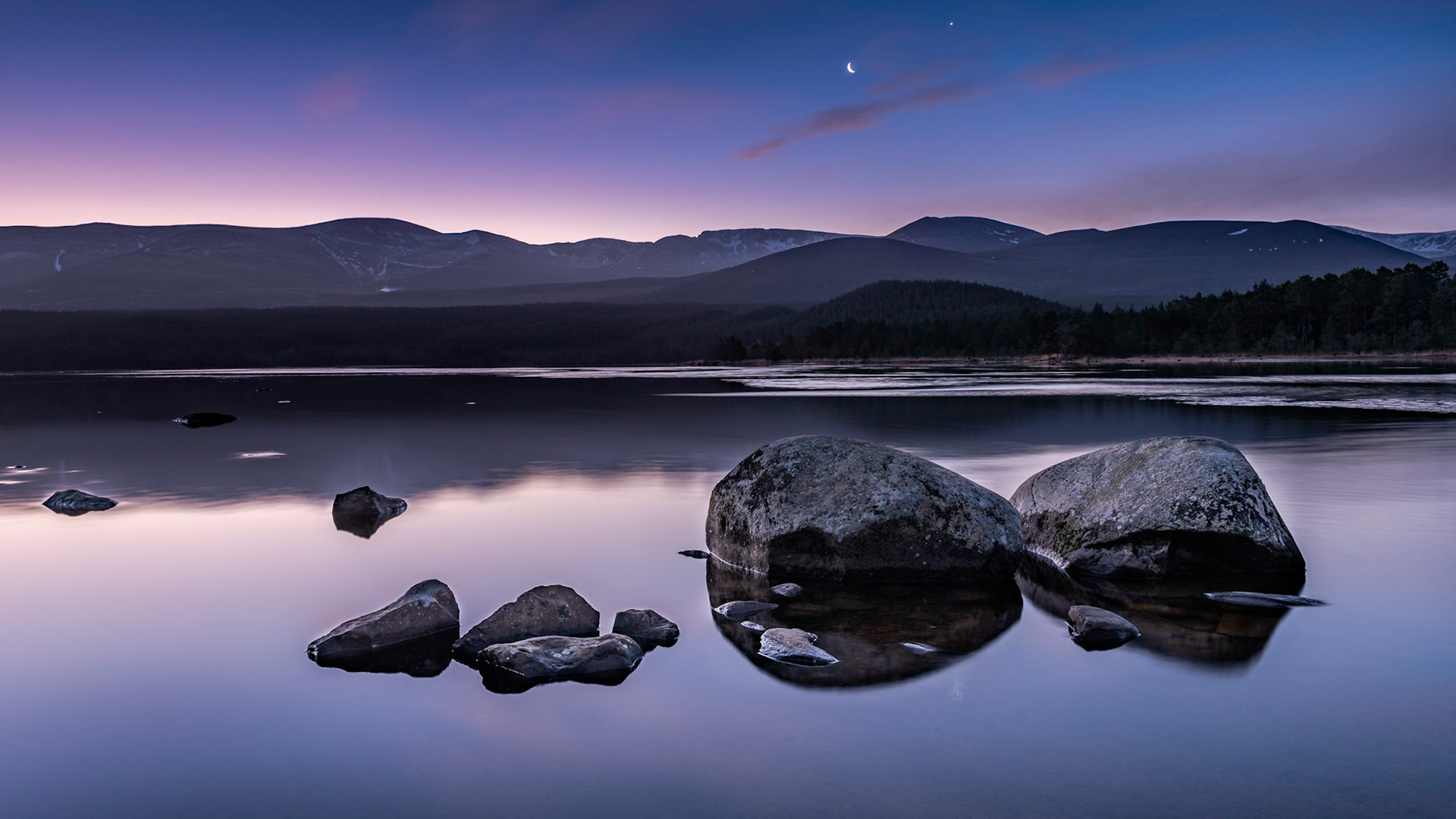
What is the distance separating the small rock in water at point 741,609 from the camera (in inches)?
452

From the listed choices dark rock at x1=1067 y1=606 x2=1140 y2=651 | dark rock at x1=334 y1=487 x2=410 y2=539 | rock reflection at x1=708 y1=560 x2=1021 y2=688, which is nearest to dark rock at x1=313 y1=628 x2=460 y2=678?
rock reflection at x1=708 y1=560 x2=1021 y2=688

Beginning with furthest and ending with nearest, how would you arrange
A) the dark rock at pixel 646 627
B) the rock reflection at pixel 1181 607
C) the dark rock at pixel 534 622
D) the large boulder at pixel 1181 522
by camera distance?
1. the large boulder at pixel 1181 522
2. the dark rock at pixel 646 627
3. the dark rock at pixel 534 622
4. the rock reflection at pixel 1181 607

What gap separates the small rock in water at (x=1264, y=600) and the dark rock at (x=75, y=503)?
20.5m

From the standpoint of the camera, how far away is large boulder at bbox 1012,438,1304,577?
13.0m

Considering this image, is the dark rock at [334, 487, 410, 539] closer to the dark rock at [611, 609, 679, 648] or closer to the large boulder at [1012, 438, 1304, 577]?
the dark rock at [611, 609, 679, 648]

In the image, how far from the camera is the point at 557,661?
9.47 metres

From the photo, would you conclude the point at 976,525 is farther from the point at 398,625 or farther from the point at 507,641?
the point at 398,625

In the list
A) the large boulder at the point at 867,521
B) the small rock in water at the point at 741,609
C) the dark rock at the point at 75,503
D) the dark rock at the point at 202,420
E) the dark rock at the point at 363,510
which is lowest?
the dark rock at the point at 202,420

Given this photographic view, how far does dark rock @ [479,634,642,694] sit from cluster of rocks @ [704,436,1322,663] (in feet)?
13.4

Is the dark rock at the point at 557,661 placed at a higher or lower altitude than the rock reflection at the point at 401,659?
higher

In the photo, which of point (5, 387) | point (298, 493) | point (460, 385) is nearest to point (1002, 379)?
point (460, 385)

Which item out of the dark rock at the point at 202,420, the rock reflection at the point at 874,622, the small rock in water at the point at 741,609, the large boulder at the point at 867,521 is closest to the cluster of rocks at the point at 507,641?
the small rock in water at the point at 741,609

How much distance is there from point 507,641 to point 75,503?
14.6 meters

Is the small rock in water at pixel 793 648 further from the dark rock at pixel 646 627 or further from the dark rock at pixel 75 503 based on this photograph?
the dark rock at pixel 75 503
